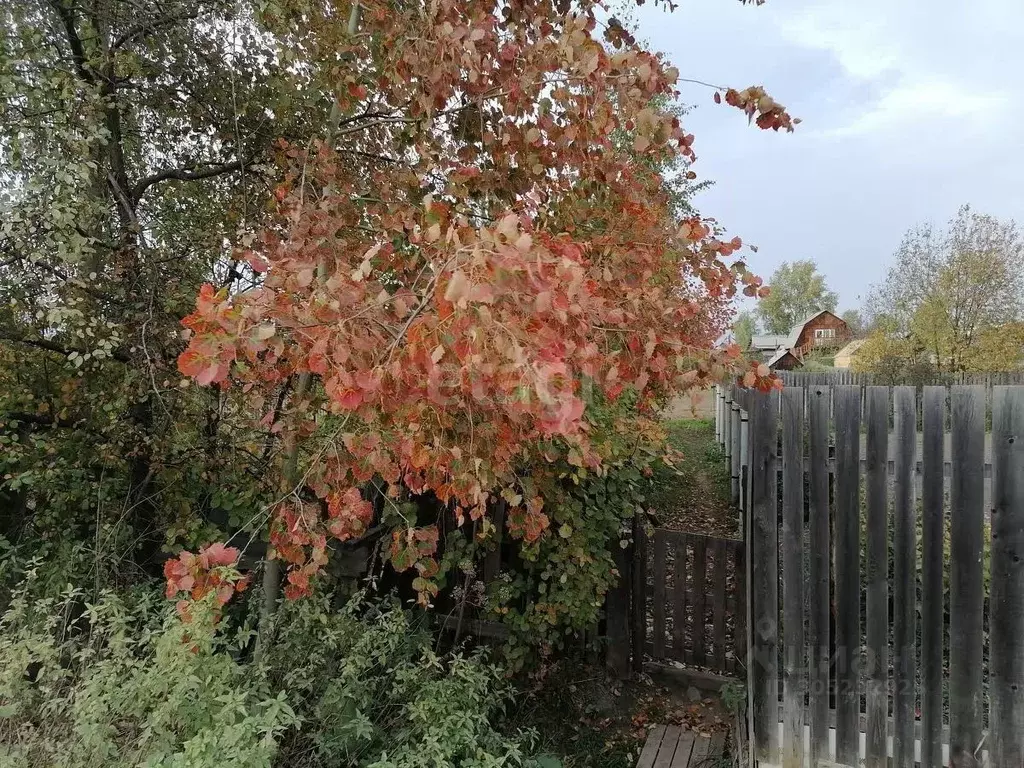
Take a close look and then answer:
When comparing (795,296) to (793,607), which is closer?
(793,607)

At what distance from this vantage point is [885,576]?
204cm

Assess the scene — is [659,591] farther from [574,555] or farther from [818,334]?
[818,334]

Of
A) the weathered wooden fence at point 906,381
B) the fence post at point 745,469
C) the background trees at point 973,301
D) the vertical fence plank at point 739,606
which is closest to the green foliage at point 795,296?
the background trees at point 973,301

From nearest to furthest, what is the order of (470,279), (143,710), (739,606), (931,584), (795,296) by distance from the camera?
(470,279) < (143,710) < (931,584) < (739,606) < (795,296)

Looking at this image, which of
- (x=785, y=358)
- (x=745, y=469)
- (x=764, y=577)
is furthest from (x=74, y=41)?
(x=785, y=358)

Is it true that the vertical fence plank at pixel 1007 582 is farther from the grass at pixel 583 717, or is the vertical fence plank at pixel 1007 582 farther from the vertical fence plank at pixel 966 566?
the grass at pixel 583 717

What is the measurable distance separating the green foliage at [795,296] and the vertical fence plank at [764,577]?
52744mm

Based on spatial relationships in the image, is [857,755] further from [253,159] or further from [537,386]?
[253,159]

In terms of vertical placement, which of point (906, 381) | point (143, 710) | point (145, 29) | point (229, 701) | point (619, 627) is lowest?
point (619, 627)

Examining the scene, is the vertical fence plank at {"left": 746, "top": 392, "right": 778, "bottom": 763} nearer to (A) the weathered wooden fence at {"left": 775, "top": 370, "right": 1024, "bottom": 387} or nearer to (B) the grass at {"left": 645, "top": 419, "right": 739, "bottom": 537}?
(B) the grass at {"left": 645, "top": 419, "right": 739, "bottom": 537}

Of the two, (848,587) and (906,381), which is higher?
(906,381)

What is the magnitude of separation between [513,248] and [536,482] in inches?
70.0

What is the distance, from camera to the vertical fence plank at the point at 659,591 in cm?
354

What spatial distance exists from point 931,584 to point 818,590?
1.25 feet
